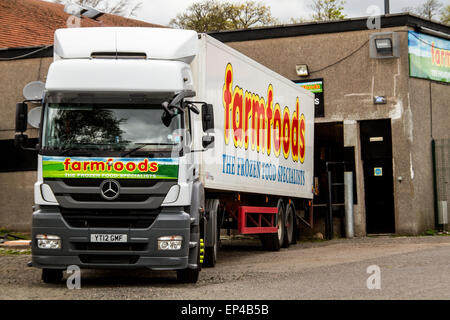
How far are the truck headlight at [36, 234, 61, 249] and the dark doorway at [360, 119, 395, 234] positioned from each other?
1394 cm

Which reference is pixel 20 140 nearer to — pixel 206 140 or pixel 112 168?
pixel 112 168

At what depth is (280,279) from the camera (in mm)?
11742

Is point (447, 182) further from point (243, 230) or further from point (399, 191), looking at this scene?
point (243, 230)

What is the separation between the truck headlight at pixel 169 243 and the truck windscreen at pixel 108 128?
1.18 metres

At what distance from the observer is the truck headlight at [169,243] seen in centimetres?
1069

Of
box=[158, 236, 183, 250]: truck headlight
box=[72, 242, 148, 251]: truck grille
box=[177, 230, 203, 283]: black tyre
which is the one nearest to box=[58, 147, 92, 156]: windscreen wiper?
box=[72, 242, 148, 251]: truck grille

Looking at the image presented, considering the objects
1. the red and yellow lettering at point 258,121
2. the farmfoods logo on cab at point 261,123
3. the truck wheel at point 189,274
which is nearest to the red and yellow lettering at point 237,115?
the farmfoods logo on cab at point 261,123

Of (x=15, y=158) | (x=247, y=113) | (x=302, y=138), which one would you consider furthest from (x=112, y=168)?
(x=15, y=158)

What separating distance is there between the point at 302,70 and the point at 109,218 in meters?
13.9

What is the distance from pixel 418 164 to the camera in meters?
22.7

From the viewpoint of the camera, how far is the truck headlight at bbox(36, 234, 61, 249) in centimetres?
1068

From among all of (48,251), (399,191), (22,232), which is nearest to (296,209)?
(399,191)

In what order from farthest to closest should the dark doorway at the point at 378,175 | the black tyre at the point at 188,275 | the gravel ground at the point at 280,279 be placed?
the dark doorway at the point at 378,175 → the black tyre at the point at 188,275 → the gravel ground at the point at 280,279

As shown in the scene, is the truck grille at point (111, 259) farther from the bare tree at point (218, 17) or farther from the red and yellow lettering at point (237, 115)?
the bare tree at point (218, 17)
